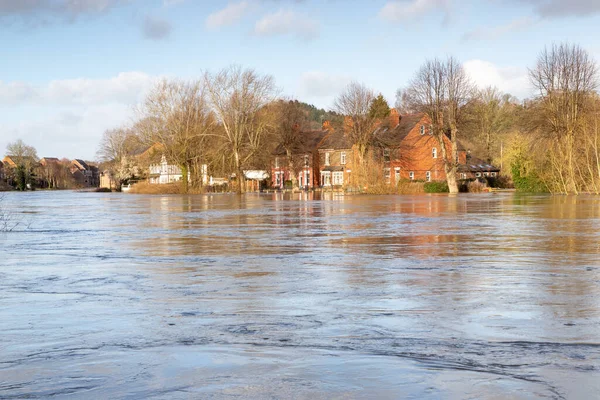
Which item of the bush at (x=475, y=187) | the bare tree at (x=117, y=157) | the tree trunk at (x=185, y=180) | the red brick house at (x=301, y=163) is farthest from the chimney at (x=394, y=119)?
the bare tree at (x=117, y=157)

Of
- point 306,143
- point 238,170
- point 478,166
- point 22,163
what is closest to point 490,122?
point 478,166

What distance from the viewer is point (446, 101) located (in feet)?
265

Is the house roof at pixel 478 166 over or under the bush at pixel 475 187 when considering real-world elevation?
over

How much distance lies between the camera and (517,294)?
1070 centimetres

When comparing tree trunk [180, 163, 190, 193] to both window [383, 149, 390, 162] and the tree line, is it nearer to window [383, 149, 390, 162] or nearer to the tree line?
the tree line

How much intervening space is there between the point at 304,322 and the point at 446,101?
7451 centimetres

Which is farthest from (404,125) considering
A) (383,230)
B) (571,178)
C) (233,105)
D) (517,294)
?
(517,294)

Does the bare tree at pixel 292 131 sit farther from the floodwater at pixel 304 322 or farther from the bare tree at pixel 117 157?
the floodwater at pixel 304 322

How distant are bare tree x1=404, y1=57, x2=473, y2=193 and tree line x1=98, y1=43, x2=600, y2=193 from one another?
10 centimetres

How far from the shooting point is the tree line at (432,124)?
66438 mm

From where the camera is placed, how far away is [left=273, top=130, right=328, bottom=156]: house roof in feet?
365

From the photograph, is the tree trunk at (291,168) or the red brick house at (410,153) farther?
the tree trunk at (291,168)

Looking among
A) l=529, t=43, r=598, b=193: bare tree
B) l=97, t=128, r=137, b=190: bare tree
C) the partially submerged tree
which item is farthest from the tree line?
the partially submerged tree

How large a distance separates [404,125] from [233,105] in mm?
28695
